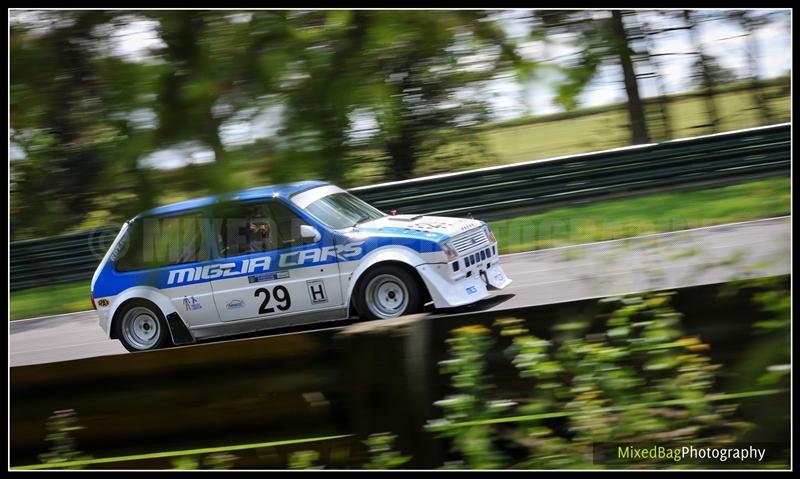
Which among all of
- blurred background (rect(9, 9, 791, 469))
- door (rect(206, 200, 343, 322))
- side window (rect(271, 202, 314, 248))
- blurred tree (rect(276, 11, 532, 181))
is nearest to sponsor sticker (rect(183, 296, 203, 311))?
door (rect(206, 200, 343, 322))

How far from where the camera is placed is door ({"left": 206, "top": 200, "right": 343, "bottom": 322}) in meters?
7.93

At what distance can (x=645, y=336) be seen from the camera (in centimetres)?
385

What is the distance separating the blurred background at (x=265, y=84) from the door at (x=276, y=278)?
189 inches

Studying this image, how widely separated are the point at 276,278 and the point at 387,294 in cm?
111

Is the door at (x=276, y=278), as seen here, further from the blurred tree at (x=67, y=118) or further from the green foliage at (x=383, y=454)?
the blurred tree at (x=67, y=118)

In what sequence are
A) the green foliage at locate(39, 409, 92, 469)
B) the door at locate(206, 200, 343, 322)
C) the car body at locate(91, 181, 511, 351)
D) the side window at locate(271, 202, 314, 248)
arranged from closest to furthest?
the green foliage at locate(39, 409, 92, 469) → the side window at locate(271, 202, 314, 248) → the door at locate(206, 200, 343, 322) → the car body at locate(91, 181, 511, 351)

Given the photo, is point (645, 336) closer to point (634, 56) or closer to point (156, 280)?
→ point (634, 56)

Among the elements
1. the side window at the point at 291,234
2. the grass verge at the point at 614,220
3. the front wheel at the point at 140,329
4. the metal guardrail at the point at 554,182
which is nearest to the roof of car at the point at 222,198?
the side window at the point at 291,234

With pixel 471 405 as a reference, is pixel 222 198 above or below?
above

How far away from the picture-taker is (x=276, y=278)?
8.41 meters

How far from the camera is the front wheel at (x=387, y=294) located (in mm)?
8273

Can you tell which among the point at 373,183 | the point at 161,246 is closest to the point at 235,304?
the point at 373,183

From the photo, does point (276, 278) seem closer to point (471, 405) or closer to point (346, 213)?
point (346, 213)

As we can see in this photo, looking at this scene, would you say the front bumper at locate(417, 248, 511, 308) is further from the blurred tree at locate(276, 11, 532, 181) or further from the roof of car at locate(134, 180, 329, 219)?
the roof of car at locate(134, 180, 329, 219)
